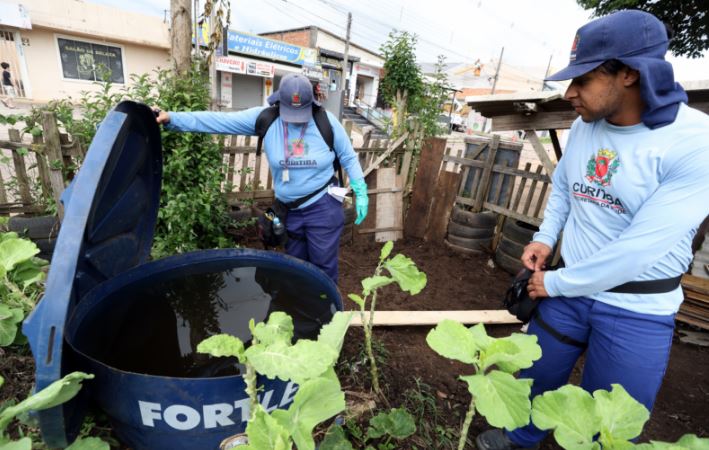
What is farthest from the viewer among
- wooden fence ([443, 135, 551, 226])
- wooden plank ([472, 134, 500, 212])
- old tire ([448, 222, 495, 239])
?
wooden plank ([472, 134, 500, 212])

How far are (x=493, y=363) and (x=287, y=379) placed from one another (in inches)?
20.3

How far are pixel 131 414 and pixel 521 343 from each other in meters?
1.14

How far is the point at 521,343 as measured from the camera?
962 mm

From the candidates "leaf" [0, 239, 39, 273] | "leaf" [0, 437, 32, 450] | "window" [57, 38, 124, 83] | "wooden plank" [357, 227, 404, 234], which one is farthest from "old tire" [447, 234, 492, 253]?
"window" [57, 38, 124, 83]

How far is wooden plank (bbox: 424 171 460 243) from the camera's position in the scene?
532 centimetres

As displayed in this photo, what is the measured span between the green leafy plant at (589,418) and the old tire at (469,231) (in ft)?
14.7

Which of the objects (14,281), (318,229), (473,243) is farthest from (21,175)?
(473,243)

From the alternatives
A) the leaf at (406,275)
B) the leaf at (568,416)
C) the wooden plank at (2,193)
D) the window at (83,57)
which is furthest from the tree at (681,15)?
the window at (83,57)

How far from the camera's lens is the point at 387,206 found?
18.0 feet

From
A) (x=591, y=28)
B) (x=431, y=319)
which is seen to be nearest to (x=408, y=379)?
(x=431, y=319)

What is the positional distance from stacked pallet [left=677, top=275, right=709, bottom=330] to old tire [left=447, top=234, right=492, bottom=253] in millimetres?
2206

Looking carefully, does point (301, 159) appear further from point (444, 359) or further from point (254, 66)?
point (254, 66)

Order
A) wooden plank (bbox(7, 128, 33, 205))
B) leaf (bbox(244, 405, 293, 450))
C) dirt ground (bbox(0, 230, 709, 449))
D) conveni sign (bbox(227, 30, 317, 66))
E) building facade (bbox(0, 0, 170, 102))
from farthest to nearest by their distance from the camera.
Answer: conveni sign (bbox(227, 30, 317, 66))
building facade (bbox(0, 0, 170, 102))
wooden plank (bbox(7, 128, 33, 205))
dirt ground (bbox(0, 230, 709, 449))
leaf (bbox(244, 405, 293, 450))

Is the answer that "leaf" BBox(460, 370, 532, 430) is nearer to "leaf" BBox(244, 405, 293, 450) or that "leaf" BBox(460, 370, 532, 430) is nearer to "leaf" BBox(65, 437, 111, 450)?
"leaf" BBox(244, 405, 293, 450)
